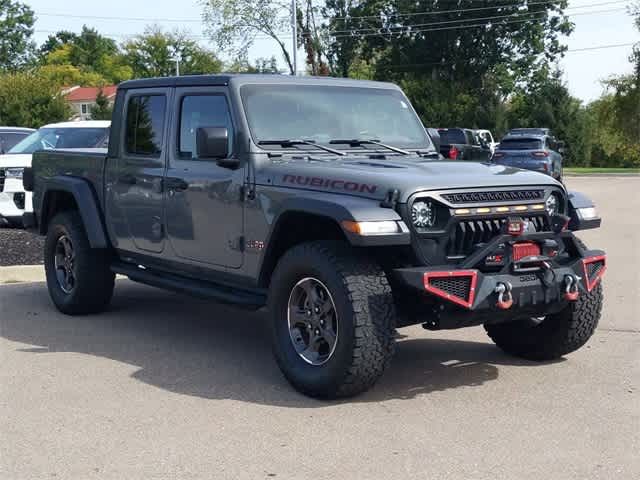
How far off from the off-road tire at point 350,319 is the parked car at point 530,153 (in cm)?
2211

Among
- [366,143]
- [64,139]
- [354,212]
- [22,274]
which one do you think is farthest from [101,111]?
[354,212]

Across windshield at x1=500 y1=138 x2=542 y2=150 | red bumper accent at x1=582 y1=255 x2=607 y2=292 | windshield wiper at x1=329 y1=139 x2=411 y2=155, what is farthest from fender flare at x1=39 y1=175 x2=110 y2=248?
windshield at x1=500 y1=138 x2=542 y2=150

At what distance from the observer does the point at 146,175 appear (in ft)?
24.2

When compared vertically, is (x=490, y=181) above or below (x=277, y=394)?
above

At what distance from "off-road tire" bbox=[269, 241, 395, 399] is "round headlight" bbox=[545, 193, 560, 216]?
126cm

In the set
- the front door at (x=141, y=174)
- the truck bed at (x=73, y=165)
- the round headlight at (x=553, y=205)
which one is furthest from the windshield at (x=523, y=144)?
the round headlight at (x=553, y=205)

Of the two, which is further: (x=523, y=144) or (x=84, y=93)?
(x=84, y=93)

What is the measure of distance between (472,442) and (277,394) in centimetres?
143

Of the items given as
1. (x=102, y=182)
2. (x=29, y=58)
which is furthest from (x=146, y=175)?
(x=29, y=58)

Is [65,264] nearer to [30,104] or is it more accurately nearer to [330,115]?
[330,115]

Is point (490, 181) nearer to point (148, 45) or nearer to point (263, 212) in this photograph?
point (263, 212)

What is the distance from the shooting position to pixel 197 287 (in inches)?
271

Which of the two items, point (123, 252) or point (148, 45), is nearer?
point (123, 252)

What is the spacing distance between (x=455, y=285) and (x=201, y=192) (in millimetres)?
2158
